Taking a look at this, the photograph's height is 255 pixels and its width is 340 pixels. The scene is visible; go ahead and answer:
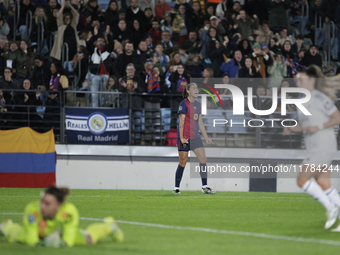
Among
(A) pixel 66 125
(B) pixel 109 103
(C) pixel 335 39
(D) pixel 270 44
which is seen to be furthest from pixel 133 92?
(C) pixel 335 39

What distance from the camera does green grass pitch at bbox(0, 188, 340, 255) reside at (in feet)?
18.7

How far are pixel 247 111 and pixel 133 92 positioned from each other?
11.7 feet

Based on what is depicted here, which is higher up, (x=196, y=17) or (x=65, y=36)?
(x=196, y=17)

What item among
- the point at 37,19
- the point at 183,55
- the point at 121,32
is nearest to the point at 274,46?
the point at 183,55

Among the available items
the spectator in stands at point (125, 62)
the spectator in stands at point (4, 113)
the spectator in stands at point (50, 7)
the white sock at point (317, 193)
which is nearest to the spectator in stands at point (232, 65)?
the spectator in stands at point (125, 62)

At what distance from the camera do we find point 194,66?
61.0ft

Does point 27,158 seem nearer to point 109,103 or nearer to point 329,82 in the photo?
point 109,103

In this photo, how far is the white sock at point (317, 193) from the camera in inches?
271

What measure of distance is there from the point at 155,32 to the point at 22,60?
16.5 feet

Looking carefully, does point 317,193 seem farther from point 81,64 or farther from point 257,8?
point 257,8

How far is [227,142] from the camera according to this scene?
17984mm

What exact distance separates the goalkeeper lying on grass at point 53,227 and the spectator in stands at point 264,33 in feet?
53.3

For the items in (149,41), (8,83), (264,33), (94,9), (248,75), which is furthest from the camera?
(264,33)

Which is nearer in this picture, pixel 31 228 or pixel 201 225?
pixel 31 228
